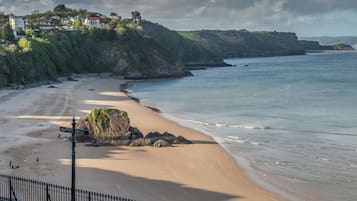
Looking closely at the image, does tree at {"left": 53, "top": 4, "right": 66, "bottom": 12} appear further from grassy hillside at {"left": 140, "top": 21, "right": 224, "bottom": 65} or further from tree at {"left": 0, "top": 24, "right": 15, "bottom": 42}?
tree at {"left": 0, "top": 24, "right": 15, "bottom": 42}

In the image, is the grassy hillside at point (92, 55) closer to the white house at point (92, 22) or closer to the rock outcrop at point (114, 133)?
the white house at point (92, 22)

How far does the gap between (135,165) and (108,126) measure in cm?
625

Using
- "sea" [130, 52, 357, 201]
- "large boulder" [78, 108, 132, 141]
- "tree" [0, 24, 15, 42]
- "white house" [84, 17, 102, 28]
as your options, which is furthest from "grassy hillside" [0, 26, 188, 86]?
"large boulder" [78, 108, 132, 141]

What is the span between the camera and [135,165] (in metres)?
26.8

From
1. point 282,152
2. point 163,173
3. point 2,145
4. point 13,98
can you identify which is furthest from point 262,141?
point 13,98

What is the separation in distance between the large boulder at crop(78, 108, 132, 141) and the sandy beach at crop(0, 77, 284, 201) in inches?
50.9

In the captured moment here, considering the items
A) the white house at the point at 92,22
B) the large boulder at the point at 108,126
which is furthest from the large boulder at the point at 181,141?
the white house at the point at 92,22

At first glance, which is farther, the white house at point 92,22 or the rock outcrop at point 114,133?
the white house at point 92,22

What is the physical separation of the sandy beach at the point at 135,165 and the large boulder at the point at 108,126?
129 cm

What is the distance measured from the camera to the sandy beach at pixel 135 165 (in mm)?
21922

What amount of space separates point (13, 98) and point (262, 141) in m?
34.4

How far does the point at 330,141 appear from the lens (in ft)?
112

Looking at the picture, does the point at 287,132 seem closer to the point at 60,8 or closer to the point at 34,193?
the point at 34,193

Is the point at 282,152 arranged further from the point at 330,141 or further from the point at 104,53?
the point at 104,53
